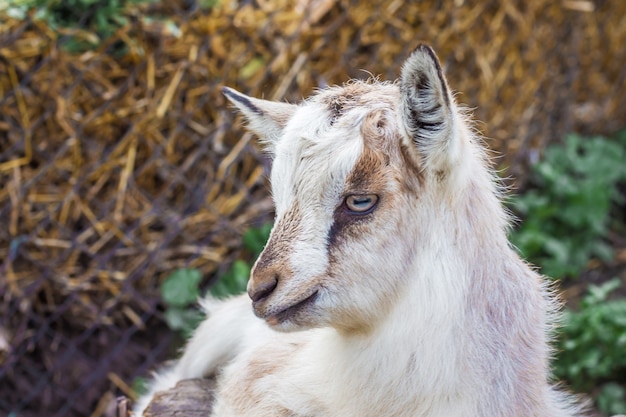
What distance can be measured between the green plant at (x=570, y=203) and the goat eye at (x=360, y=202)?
128 inches

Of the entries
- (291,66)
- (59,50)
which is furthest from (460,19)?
(59,50)

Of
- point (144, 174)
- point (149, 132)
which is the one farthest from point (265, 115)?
point (144, 174)

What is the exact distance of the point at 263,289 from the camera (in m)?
2.38

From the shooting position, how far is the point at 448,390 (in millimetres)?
2594

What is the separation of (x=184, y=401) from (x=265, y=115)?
123cm

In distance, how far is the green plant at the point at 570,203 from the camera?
221 inches

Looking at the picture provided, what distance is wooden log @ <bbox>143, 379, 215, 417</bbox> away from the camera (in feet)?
10.8

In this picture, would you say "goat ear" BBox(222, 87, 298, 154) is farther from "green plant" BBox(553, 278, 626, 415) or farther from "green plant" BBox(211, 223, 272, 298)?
"green plant" BBox(553, 278, 626, 415)

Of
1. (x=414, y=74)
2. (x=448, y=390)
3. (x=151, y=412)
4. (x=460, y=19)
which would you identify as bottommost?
(x=151, y=412)

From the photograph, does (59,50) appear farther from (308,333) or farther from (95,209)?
(308,333)

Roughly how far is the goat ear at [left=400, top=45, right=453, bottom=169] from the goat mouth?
50 cm

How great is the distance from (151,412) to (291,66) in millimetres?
2376

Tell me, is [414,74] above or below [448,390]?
above

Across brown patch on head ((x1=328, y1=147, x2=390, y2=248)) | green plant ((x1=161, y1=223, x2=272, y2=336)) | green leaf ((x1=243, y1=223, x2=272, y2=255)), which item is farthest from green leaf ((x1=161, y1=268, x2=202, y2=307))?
brown patch on head ((x1=328, y1=147, x2=390, y2=248))
